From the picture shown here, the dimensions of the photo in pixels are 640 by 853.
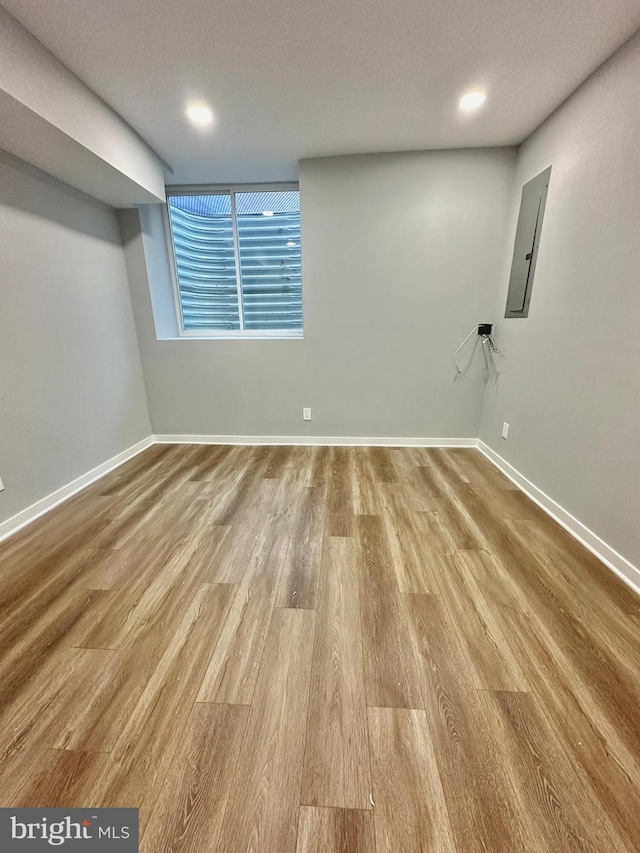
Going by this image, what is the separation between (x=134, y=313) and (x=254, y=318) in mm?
1192

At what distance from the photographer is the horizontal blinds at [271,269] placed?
329 cm

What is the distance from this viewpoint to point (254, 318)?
3.50 m

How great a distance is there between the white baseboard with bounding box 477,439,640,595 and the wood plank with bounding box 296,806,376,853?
163cm

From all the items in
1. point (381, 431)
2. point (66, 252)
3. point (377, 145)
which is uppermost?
point (377, 145)

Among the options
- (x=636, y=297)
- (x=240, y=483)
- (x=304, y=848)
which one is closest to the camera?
(x=304, y=848)

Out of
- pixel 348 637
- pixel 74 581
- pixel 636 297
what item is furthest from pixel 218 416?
pixel 636 297

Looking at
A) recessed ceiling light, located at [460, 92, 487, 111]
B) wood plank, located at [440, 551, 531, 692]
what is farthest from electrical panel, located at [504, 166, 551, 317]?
wood plank, located at [440, 551, 531, 692]

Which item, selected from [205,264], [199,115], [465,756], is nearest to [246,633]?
[465,756]

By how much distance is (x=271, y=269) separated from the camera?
3.36 metres

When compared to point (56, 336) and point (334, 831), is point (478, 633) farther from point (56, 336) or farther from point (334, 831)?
point (56, 336)

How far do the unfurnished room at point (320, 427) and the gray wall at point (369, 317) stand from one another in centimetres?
3

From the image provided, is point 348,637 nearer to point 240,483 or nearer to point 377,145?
point 240,483

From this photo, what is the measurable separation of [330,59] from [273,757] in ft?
10.1

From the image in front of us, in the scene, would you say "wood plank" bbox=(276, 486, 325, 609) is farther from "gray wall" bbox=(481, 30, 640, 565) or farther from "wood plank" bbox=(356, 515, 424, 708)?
"gray wall" bbox=(481, 30, 640, 565)
